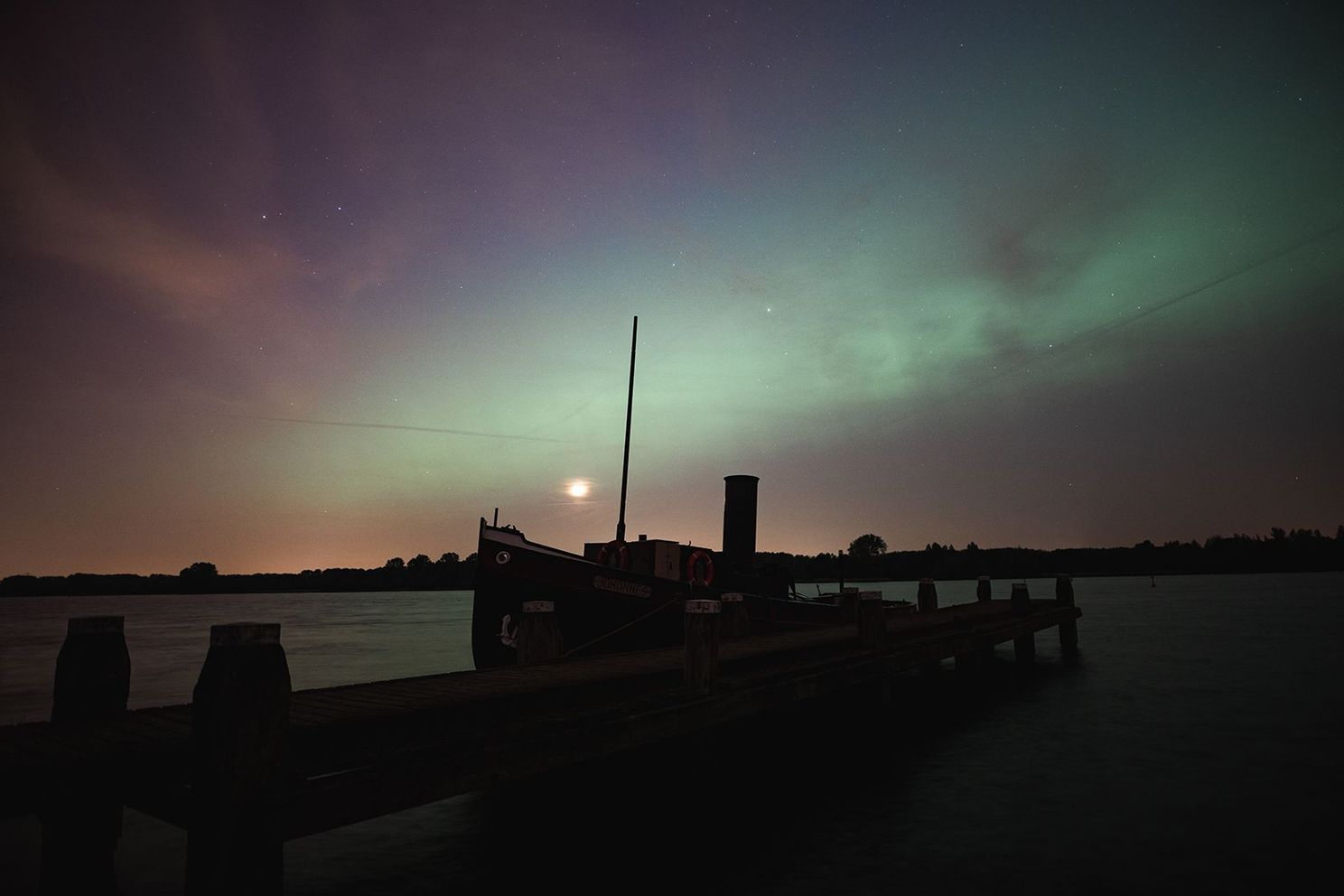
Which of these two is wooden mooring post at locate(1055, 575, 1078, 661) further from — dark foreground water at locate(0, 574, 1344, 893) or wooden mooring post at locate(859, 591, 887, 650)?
wooden mooring post at locate(859, 591, 887, 650)

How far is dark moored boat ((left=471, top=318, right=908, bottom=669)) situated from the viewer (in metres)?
16.7

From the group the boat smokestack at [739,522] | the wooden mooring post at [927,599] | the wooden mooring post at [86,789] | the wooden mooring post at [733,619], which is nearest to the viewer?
the wooden mooring post at [86,789]

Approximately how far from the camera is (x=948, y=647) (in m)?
15.7

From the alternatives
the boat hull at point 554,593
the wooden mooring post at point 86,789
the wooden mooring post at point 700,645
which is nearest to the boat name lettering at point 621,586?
the boat hull at point 554,593

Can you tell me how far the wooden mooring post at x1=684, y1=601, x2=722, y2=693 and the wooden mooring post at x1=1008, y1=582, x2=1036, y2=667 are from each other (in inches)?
659

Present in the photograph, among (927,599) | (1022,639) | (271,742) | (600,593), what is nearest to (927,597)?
(927,599)

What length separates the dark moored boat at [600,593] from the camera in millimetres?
16703

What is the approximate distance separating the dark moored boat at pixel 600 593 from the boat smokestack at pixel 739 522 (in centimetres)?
164

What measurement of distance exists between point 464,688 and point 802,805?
5.38m

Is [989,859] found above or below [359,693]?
below

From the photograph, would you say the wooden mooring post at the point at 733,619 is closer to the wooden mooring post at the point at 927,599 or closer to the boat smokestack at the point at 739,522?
the boat smokestack at the point at 739,522

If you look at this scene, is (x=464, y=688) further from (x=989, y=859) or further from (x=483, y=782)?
(x=989, y=859)

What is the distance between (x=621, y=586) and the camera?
17344 mm

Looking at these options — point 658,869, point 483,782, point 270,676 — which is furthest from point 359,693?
point 658,869
